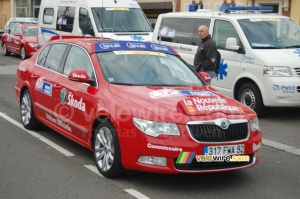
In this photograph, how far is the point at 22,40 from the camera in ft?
80.0

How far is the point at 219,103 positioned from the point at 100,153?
1478 millimetres

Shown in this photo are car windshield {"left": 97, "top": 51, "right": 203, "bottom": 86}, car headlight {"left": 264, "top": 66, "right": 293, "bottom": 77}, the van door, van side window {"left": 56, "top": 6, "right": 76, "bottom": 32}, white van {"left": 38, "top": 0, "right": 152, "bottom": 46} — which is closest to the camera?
car windshield {"left": 97, "top": 51, "right": 203, "bottom": 86}

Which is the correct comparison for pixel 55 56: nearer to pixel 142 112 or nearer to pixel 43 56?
pixel 43 56

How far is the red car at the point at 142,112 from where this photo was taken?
581 cm

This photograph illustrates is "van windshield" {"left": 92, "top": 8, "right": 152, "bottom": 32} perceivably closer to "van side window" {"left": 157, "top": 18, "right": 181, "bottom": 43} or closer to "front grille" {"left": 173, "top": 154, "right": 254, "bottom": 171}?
"van side window" {"left": 157, "top": 18, "right": 181, "bottom": 43}

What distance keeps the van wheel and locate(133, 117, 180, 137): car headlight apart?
16.6 ft

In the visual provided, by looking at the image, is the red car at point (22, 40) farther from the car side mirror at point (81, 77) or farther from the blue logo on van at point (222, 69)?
the car side mirror at point (81, 77)

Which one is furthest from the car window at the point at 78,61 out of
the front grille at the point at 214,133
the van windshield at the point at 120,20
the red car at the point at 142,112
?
the van windshield at the point at 120,20

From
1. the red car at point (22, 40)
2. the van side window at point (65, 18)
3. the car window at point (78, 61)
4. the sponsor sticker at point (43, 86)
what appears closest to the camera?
the car window at point (78, 61)

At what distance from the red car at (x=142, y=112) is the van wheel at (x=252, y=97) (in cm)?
323

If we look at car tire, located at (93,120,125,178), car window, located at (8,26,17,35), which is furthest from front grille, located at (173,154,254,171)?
car window, located at (8,26,17,35)

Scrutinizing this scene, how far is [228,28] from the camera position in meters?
11.3

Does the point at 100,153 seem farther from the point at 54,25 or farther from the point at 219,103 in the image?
the point at 54,25

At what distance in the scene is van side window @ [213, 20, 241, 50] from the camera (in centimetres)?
1122
